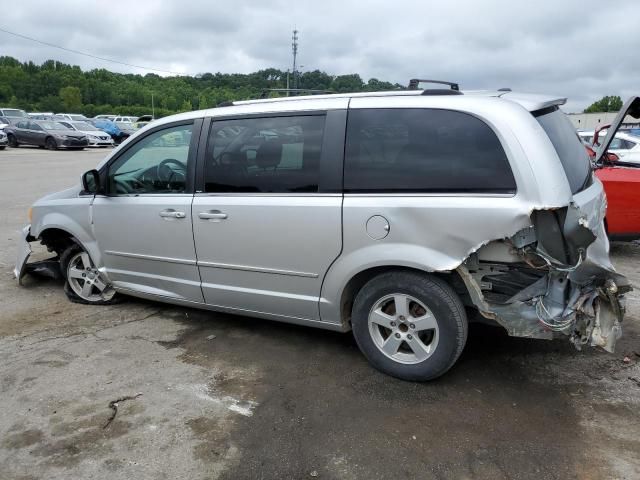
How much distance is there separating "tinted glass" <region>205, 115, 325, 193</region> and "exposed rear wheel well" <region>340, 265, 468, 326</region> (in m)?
0.65

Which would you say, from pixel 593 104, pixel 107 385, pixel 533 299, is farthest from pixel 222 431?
pixel 593 104

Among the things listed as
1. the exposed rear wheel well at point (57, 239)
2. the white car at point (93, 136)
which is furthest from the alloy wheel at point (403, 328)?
the white car at point (93, 136)

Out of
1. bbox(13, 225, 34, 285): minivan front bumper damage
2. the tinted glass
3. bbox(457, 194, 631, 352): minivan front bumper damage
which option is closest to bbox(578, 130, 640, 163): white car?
Result: bbox(457, 194, 631, 352): minivan front bumper damage

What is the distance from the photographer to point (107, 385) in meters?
3.39

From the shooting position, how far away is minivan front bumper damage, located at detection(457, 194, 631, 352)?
9.37 ft

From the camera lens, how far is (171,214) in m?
3.98

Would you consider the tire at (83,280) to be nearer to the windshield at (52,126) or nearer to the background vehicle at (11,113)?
the windshield at (52,126)

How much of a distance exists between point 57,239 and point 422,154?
3774 mm

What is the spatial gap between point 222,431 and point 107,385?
3.26 ft

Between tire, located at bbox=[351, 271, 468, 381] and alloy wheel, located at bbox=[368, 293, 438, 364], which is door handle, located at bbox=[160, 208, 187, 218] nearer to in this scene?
tire, located at bbox=[351, 271, 468, 381]

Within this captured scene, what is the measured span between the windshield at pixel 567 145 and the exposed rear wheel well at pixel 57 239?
4051 mm

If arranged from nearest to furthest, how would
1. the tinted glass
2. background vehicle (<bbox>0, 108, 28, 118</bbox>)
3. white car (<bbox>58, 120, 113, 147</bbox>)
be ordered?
the tinted glass
white car (<bbox>58, 120, 113, 147</bbox>)
background vehicle (<bbox>0, 108, 28, 118</bbox>)

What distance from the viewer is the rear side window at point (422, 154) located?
117 inches

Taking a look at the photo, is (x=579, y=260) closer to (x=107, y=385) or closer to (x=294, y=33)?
(x=107, y=385)
